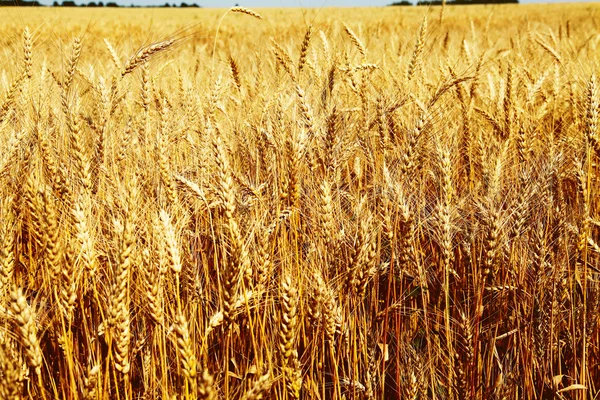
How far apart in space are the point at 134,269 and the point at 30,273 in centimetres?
42

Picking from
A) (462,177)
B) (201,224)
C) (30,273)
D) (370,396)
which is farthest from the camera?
(462,177)

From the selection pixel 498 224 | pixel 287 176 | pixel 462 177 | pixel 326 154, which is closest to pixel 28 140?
pixel 287 176

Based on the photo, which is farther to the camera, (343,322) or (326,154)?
(326,154)

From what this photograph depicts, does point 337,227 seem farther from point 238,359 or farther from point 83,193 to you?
point 83,193

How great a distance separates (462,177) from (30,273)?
6.80 ft

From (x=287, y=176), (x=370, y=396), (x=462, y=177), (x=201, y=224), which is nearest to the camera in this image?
(x=370, y=396)

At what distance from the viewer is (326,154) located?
1.69 metres

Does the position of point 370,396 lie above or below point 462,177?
below

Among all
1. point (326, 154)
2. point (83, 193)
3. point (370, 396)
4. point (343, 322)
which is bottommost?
point (370, 396)

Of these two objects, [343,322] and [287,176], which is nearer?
[343,322]

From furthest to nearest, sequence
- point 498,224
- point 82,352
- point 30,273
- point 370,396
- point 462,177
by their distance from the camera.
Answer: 1. point 462,177
2. point 30,273
3. point 82,352
4. point 498,224
5. point 370,396

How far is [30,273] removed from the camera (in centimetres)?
161

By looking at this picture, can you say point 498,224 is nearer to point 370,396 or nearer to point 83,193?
point 370,396

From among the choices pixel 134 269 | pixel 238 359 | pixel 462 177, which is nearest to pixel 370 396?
pixel 238 359
